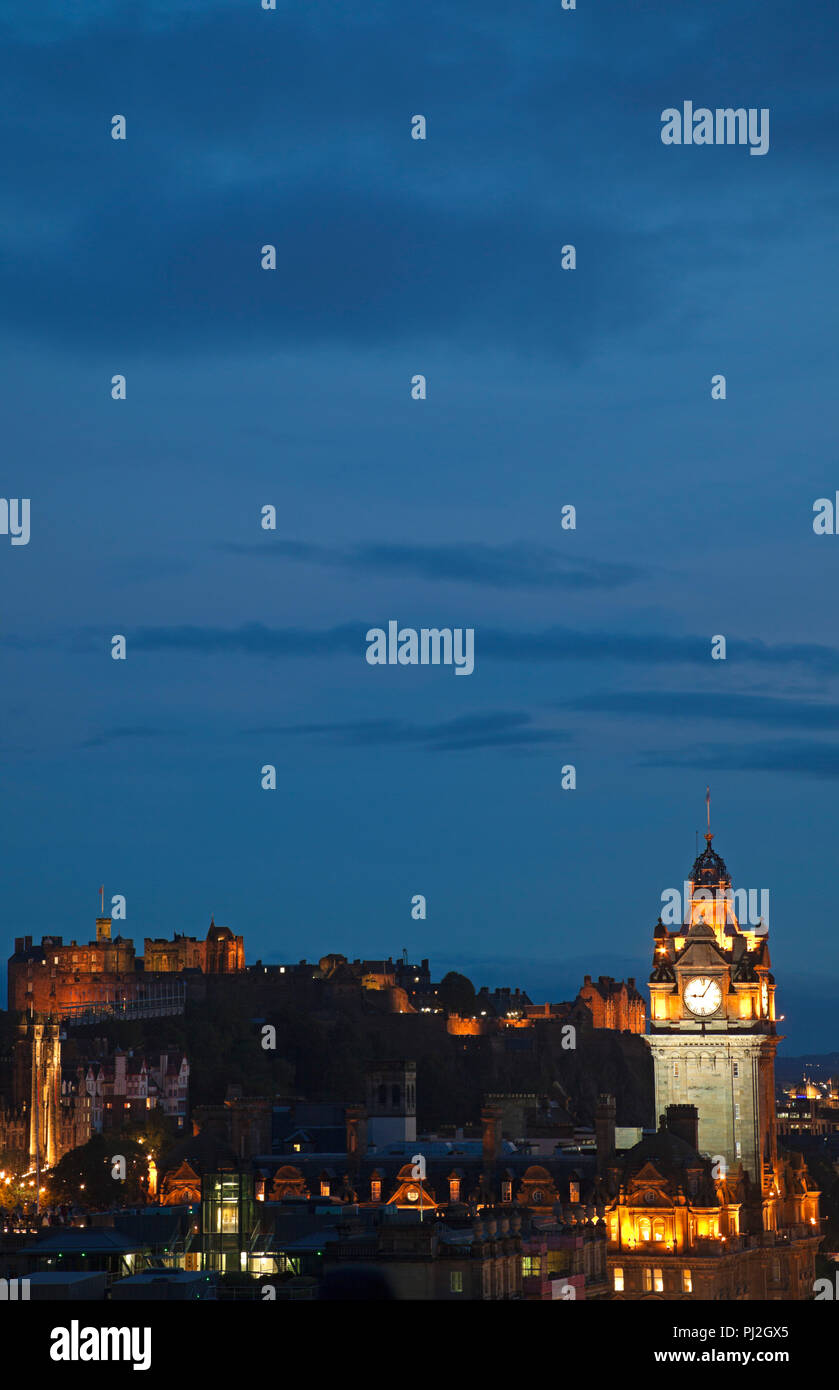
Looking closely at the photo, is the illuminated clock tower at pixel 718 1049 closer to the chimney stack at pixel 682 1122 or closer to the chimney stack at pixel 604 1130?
the chimney stack at pixel 682 1122

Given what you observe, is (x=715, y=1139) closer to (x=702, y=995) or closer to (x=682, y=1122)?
(x=682, y=1122)

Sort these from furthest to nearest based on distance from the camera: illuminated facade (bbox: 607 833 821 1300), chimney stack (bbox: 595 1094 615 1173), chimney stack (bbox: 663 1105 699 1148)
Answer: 1. chimney stack (bbox: 595 1094 615 1173)
2. chimney stack (bbox: 663 1105 699 1148)
3. illuminated facade (bbox: 607 833 821 1300)

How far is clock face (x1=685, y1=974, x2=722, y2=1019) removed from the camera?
10344 centimetres

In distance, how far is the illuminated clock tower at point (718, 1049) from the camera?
4055 inches

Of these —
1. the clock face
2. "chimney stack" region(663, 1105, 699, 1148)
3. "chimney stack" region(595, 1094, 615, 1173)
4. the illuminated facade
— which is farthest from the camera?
"chimney stack" region(595, 1094, 615, 1173)

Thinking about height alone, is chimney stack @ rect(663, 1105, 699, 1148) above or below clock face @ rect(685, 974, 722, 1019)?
below

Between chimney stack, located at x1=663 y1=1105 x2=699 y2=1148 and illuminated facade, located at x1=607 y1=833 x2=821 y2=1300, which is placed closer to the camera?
illuminated facade, located at x1=607 y1=833 x2=821 y2=1300

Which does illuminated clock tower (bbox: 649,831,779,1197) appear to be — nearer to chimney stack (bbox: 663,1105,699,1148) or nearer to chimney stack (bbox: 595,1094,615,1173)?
chimney stack (bbox: 663,1105,699,1148)

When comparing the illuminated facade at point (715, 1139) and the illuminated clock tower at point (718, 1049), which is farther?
the illuminated clock tower at point (718, 1049)

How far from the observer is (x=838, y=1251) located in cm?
13088

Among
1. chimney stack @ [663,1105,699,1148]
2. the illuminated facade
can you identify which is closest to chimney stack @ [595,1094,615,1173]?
the illuminated facade

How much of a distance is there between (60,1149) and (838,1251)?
50847mm

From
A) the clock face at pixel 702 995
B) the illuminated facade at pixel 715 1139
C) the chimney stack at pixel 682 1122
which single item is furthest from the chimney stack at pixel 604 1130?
the chimney stack at pixel 682 1122
